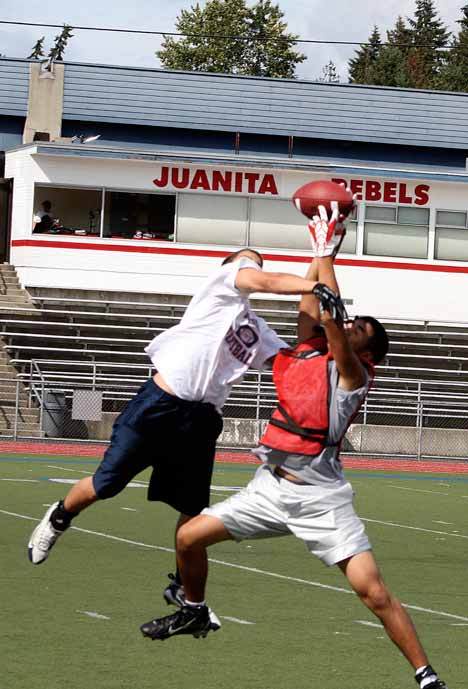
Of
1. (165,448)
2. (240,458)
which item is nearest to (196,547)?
(165,448)

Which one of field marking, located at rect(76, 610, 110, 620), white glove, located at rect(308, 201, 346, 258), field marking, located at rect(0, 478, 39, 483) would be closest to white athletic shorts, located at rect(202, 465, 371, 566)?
white glove, located at rect(308, 201, 346, 258)

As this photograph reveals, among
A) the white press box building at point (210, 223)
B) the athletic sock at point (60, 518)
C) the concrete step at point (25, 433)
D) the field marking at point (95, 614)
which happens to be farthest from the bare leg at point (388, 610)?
the white press box building at point (210, 223)

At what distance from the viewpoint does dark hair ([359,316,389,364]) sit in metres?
6.55

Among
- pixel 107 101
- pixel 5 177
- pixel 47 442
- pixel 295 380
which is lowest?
pixel 47 442

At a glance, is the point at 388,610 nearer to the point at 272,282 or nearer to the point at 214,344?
the point at 272,282

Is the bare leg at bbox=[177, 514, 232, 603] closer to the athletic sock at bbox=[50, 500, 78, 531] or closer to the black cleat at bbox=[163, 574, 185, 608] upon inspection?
the black cleat at bbox=[163, 574, 185, 608]

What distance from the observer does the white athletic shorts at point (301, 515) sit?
6.50 meters

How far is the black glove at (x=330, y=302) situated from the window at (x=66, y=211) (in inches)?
1053

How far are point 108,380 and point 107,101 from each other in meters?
17.0

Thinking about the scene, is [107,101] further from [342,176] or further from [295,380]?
[295,380]

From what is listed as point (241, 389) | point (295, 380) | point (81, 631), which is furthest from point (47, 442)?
point (295, 380)

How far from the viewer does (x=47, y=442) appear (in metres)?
26.4

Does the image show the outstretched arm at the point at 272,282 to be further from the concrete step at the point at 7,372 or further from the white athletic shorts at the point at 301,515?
the concrete step at the point at 7,372

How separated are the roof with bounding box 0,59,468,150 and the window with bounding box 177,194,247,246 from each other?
1053 cm
